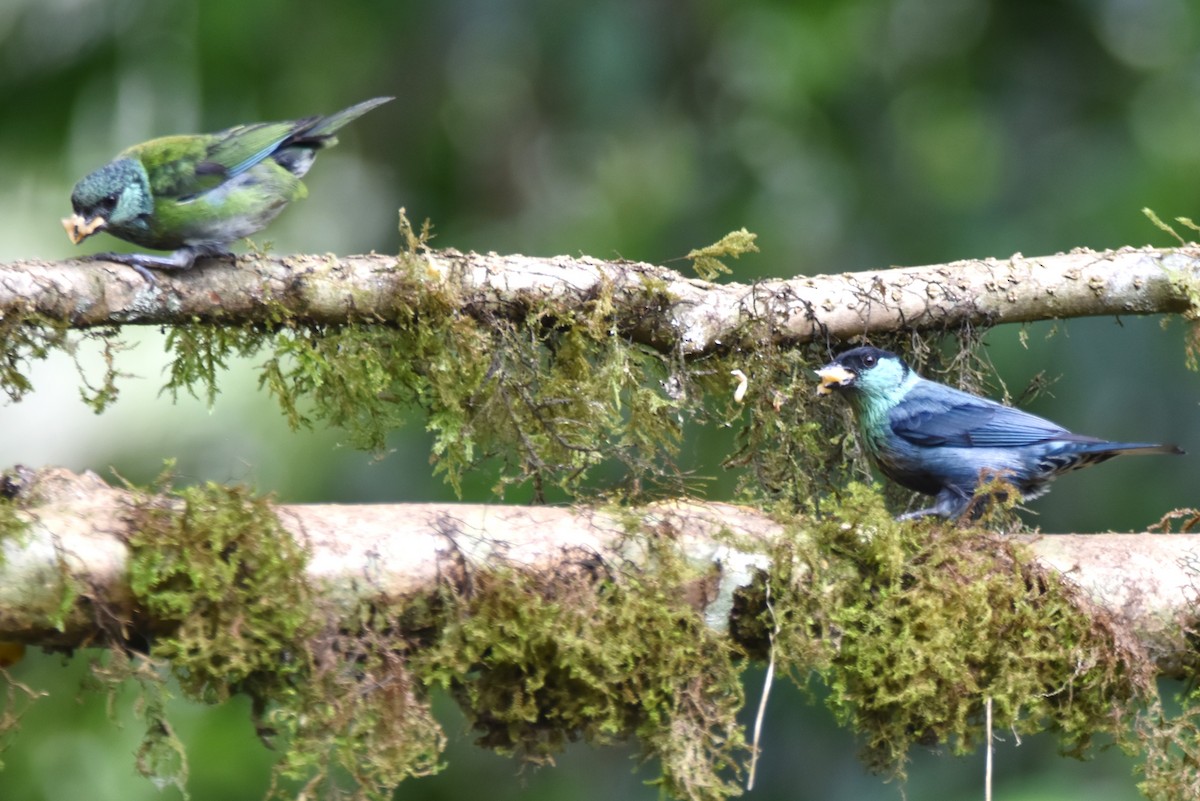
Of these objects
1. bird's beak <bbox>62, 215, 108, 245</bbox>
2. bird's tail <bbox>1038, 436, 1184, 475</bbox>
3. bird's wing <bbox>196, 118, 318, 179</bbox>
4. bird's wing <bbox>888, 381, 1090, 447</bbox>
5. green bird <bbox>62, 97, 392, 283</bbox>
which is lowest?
bird's tail <bbox>1038, 436, 1184, 475</bbox>

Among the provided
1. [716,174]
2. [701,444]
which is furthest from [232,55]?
[701,444]

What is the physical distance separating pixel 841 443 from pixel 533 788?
3.57m

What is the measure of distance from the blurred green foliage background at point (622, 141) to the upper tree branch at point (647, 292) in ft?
8.42

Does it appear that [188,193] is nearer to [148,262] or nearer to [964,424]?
[148,262]

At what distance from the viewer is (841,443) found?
4.05 metres

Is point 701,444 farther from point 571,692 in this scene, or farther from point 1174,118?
point 571,692

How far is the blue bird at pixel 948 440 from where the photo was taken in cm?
370

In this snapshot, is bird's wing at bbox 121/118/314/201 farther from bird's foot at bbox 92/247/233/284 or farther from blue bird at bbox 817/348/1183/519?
blue bird at bbox 817/348/1183/519

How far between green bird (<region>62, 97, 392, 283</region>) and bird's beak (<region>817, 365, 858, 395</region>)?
1.41 m

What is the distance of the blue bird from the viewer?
3.70 meters

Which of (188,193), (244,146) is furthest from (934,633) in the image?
(244,146)

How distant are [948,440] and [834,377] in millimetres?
435

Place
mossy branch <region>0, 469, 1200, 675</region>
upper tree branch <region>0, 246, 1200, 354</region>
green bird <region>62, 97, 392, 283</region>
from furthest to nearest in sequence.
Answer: green bird <region>62, 97, 392, 283</region> < upper tree branch <region>0, 246, 1200, 354</region> < mossy branch <region>0, 469, 1200, 675</region>

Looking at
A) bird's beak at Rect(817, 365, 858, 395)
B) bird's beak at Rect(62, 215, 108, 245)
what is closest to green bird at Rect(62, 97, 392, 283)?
bird's beak at Rect(62, 215, 108, 245)
